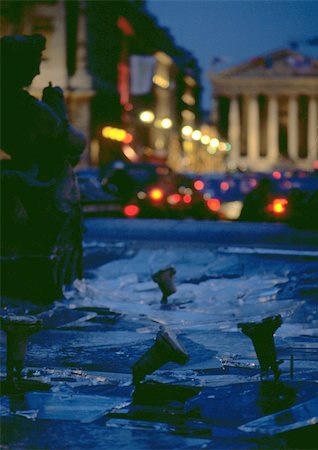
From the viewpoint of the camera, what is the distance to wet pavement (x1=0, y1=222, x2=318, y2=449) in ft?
19.1

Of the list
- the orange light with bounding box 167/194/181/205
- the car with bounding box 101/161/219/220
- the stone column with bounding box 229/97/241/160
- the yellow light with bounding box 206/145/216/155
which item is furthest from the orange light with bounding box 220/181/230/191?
the stone column with bounding box 229/97/241/160

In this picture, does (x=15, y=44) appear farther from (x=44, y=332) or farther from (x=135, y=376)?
(x=135, y=376)

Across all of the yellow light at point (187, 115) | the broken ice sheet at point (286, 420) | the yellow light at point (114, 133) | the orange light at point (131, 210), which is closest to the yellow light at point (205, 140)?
the yellow light at point (187, 115)

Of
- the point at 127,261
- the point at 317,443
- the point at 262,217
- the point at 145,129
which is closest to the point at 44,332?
the point at 317,443

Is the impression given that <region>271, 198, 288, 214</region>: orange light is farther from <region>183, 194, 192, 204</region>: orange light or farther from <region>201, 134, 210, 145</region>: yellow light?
<region>201, 134, 210, 145</region>: yellow light

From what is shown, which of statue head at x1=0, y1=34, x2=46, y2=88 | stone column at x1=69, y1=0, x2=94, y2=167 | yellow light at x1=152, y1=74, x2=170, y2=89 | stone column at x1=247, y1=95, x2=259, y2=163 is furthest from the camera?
stone column at x1=247, y1=95, x2=259, y2=163

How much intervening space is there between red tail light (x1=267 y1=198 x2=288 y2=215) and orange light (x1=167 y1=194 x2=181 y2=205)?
10.2 feet

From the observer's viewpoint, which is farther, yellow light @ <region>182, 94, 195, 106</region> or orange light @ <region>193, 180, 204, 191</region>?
yellow light @ <region>182, 94, 195, 106</region>

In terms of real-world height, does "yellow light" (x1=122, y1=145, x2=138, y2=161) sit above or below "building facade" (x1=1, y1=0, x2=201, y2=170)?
below

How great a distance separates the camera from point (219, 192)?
32406 millimetres

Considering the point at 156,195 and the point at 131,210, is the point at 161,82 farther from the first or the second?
the point at 131,210

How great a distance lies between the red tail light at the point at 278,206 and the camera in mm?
25312

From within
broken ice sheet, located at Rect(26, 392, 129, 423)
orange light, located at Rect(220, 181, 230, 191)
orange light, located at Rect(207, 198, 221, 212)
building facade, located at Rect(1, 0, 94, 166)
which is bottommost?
orange light, located at Rect(207, 198, 221, 212)

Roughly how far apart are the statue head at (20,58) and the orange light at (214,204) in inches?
701
